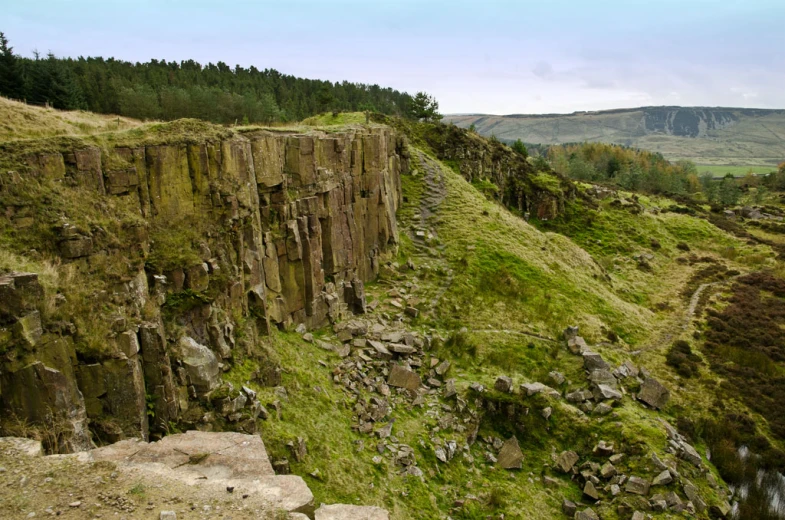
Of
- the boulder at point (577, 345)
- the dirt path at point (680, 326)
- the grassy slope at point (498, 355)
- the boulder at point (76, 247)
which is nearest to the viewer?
the boulder at point (76, 247)

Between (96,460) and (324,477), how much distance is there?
8.30 meters

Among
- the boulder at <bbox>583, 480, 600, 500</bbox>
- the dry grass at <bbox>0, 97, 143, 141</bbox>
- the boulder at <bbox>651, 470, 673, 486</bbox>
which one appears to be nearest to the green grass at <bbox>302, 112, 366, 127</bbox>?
the dry grass at <bbox>0, 97, 143, 141</bbox>

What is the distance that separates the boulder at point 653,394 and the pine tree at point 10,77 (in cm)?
5241

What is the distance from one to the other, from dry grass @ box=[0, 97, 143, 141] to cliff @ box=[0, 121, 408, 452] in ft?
4.75

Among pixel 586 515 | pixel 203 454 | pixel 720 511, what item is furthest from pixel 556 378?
pixel 203 454

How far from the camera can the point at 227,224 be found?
2031cm

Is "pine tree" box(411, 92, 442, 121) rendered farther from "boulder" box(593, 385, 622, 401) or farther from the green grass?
"boulder" box(593, 385, 622, 401)

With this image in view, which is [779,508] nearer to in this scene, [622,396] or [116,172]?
[622,396]

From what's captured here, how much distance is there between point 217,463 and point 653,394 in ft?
78.6

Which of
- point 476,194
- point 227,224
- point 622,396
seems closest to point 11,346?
point 227,224

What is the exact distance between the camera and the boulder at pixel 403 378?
24.1 metres

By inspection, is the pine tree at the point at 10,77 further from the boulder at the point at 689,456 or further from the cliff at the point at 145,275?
the boulder at the point at 689,456

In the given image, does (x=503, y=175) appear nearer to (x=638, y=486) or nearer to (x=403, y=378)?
(x=403, y=378)

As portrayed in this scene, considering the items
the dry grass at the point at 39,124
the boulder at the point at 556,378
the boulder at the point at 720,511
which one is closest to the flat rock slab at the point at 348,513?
the dry grass at the point at 39,124
